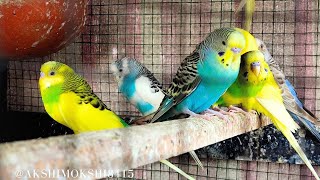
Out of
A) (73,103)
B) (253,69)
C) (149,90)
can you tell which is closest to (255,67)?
(253,69)

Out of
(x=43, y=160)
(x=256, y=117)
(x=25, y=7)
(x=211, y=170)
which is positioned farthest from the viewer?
(x=211, y=170)

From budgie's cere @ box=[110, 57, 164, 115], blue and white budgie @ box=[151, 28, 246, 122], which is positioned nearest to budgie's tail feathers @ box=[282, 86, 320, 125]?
blue and white budgie @ box=[151, 28, 246, 122]

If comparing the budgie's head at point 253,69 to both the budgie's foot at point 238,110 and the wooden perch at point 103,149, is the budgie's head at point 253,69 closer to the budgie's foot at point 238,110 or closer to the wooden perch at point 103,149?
the budgie's foot at point 238,110

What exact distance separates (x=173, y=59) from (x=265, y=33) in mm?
280

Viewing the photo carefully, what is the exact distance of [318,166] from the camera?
1.25m

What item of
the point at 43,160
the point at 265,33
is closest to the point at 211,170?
the point at 265,33

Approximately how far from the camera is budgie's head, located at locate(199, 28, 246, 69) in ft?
3.10

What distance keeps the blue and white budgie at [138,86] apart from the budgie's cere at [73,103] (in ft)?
0.98

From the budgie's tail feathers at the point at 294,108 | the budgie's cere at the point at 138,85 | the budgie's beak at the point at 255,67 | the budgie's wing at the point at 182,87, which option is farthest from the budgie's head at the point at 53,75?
the budgie's tail feathers at the point at 294,108

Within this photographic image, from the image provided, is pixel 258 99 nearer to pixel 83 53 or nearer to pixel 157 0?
pixel 157 0

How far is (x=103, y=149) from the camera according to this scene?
0.43m

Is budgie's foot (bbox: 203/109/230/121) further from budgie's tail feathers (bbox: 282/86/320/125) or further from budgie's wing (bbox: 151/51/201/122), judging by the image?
budgie's tail feathers (bbox: 282/86/320/125)

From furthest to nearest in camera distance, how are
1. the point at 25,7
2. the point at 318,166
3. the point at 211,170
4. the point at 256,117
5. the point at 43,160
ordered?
the point at 211,170 < the point at 318,166 < the point at 256,117 < the point at 25,7 < the point at 43,160

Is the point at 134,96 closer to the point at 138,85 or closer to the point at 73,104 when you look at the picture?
the point at 138,85
